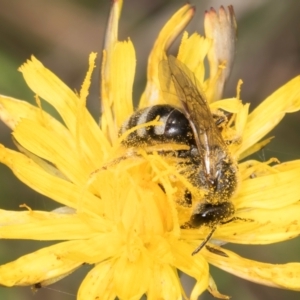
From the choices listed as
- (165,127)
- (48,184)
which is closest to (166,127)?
(165,127)

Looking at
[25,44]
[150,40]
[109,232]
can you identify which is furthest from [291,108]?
[25,44]

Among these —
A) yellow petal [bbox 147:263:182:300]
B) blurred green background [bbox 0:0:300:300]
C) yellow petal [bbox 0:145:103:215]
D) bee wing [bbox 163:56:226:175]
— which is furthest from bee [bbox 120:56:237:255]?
blurred green background [bbox 0:0:300:300]

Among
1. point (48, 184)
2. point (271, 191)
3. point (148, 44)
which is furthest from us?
point (148, 44)

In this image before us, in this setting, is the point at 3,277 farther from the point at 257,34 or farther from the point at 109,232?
the point at 257,34

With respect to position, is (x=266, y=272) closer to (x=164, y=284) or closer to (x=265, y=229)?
(x=265, y=229)

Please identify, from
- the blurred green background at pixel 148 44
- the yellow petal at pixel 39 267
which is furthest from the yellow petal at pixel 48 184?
the blurred green background at pixel 148 44

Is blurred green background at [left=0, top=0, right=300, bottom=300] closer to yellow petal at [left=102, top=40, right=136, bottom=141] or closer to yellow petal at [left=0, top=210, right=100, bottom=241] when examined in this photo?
yellow petal at [left=102, top=40, right=136, bottom=141]
